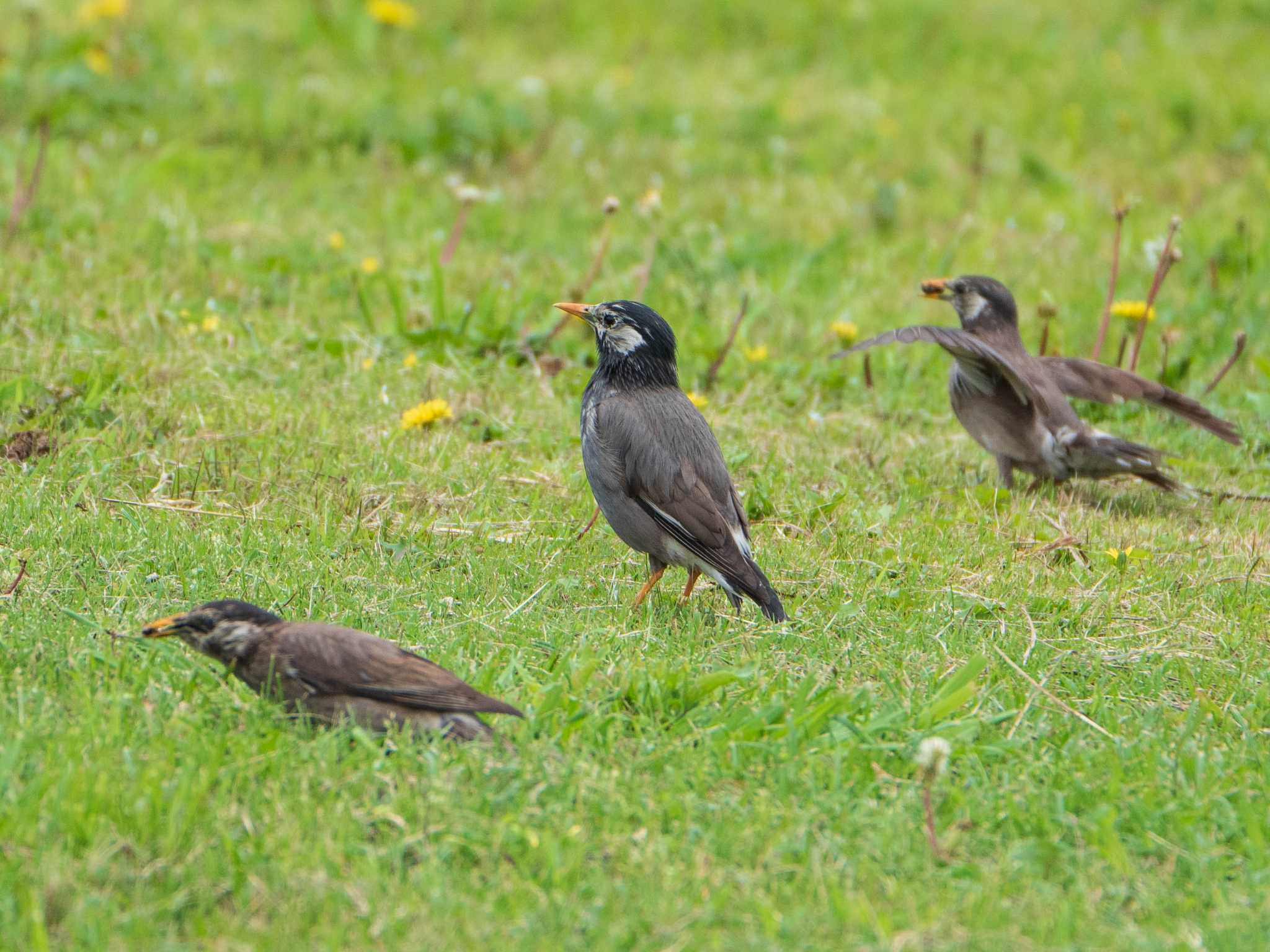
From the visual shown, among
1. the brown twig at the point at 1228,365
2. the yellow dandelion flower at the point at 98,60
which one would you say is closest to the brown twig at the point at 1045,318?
the brown twig at the point at 1228,365

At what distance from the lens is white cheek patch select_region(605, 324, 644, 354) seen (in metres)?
5.96

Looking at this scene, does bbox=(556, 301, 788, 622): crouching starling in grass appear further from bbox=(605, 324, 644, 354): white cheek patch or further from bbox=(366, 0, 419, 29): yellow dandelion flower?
bbox=(366, 0, 419, 29): yellow dandelion flower

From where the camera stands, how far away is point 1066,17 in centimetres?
1420

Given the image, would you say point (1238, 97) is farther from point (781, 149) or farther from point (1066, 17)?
point (781, 149)

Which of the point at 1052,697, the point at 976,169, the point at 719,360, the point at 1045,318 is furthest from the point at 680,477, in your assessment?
the point at 976,169

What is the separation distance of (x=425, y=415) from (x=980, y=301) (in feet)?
9.26

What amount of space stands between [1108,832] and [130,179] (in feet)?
25.9

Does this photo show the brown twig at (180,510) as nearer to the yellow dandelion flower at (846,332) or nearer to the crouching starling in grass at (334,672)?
the crouching starling in grass at (334,672)

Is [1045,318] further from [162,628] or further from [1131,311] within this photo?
[162,628]

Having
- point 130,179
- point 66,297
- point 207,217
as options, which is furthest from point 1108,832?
point 130,179

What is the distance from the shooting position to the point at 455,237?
861 cm

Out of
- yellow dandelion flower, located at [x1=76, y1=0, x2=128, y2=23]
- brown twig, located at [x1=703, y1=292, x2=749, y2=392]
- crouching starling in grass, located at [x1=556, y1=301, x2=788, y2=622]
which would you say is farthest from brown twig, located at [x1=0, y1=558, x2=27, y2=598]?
yellow dandelion flower, located at [x1=76, y1=0, x2=128, y2=23]

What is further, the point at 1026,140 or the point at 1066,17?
the point at 1066,17

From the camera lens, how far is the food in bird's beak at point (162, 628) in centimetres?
416
